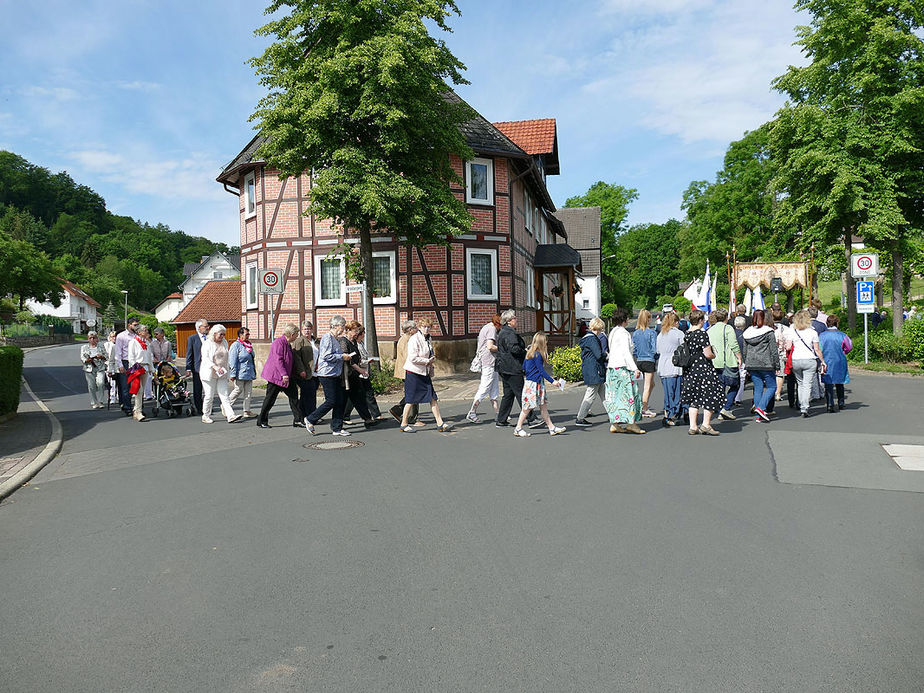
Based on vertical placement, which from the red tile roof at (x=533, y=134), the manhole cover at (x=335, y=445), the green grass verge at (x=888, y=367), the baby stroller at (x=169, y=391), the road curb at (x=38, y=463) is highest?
the red tile roof at (x=533, y=134)

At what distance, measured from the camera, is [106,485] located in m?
7.62

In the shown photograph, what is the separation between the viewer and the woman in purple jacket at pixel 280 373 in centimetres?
1153

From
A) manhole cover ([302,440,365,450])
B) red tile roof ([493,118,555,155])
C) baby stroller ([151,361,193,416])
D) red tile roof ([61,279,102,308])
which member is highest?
red tile roof ([493,118,555,155])

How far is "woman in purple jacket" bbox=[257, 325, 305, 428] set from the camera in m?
11.5

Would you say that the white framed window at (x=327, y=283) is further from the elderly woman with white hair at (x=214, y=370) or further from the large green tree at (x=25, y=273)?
the large green tree at (x=25, y=273)

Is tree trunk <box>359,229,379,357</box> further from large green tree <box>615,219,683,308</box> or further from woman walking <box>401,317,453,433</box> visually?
large green tree <box>615,219,683,308</box>

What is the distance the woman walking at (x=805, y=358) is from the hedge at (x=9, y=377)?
13.6 metres

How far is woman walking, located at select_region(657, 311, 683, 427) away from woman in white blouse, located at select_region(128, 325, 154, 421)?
915 cm

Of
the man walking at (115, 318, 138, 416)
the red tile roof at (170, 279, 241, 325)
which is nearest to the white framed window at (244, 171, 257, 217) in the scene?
the red tile roof at (170, 279, 241, 325)

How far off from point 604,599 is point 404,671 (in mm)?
1330

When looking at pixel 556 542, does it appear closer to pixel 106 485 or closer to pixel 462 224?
pixel 106 485

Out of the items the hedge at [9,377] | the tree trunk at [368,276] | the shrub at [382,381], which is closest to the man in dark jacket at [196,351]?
the hedge at [9,377]

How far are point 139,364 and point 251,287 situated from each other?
41.1 ft

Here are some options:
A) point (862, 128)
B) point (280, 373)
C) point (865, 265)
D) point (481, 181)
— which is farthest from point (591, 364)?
point (862, 128)
